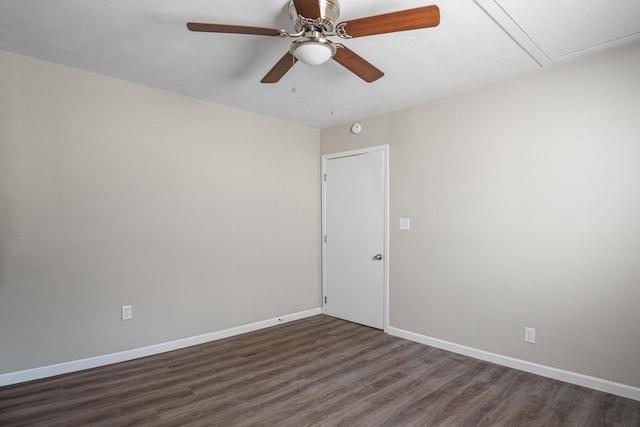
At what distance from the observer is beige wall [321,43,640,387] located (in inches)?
94.7

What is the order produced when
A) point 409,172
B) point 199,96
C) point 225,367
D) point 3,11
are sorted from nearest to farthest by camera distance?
point 3,11
point 225,367
point 199,96
point 409,172

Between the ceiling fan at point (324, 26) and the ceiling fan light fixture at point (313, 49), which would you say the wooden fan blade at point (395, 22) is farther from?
the ceiling fan light fixture at point (313, 49)

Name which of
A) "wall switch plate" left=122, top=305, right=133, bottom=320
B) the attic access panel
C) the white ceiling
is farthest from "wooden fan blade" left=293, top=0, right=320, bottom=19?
"wall switch plate" left=122, top=305, right=133, bottom=320

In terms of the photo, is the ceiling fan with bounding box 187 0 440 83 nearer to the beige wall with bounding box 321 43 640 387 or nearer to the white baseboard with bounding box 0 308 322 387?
the beige wall with bounding box 321 43 640 387

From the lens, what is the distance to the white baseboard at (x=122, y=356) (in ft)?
8.44

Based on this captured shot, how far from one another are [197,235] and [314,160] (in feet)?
6.30

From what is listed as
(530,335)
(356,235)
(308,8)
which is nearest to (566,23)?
(308,8)

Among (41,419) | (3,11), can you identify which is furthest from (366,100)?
(41,419)

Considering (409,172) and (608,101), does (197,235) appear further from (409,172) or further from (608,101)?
(608,101)

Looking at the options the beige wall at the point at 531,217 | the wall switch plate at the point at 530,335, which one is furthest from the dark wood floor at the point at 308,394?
the beige wall at the point at 531,217

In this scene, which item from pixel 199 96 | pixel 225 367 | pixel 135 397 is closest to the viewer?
pixel 135 397

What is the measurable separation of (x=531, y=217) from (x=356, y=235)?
1.93 m

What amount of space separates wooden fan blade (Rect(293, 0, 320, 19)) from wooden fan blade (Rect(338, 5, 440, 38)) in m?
0.14

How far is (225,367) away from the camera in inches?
115
